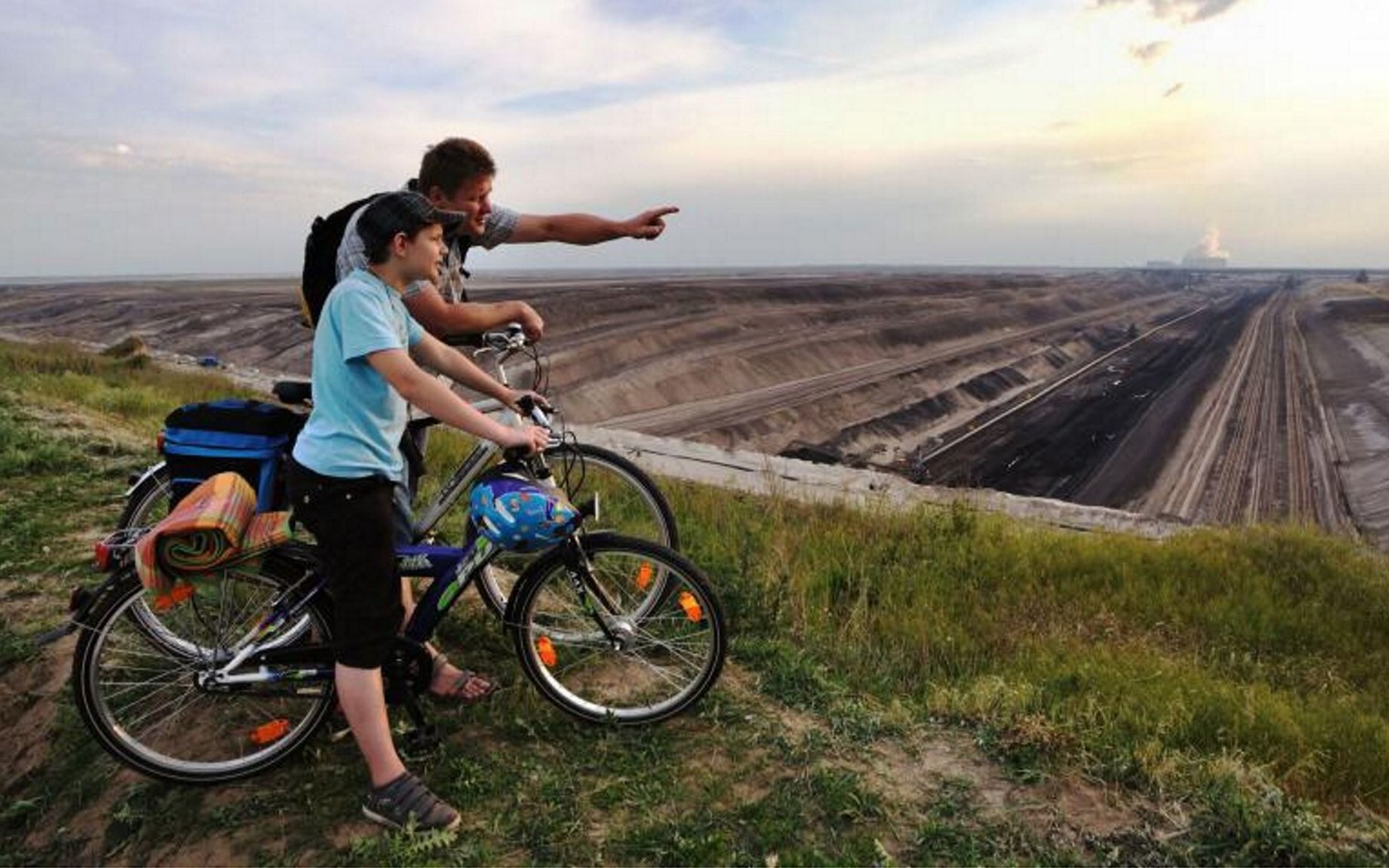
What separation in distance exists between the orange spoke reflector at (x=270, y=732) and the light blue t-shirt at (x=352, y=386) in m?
1.35

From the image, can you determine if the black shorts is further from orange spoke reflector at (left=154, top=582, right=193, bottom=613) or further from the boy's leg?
orange spoke reflector at (left=154, top=582, right=193, bottom=613)

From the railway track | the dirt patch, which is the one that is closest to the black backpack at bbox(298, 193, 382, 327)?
the dirt patch

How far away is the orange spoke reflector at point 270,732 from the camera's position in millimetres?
3545

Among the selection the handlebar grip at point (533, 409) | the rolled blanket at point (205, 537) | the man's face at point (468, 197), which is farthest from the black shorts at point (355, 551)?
the man's face at point (468, 197)

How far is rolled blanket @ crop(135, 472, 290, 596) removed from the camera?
3.14m

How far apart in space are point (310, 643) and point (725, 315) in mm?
62789

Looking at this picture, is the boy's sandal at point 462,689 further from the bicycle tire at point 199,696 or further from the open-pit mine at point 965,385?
the open-pit mine at point 965,385

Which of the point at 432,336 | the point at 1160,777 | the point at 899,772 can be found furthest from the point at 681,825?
the point at 432,336

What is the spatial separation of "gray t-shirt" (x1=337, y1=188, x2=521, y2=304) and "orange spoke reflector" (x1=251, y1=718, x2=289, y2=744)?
2039 millimetres

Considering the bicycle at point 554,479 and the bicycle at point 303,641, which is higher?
the bicycle at point 554,479

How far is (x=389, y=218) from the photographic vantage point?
3074 mm

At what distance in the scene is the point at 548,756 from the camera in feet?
11.9

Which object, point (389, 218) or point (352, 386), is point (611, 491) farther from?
point (389, 218)

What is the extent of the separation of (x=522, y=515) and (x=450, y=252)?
167 cm
